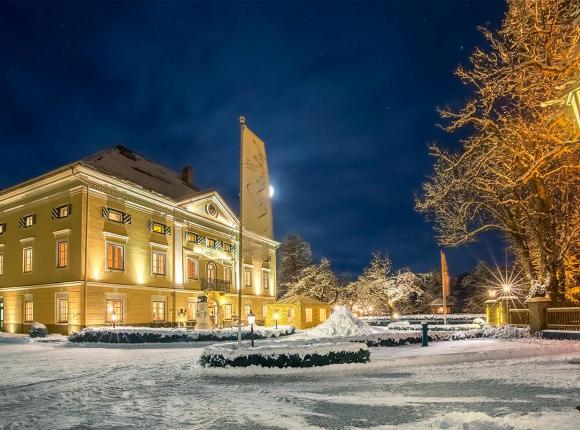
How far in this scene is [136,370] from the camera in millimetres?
14141

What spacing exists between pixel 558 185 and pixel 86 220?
26.0 m

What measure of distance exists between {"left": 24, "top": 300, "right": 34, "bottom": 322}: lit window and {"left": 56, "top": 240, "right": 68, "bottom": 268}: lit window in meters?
3.89

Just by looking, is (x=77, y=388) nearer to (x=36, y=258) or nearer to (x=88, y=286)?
(x=88, y=286)

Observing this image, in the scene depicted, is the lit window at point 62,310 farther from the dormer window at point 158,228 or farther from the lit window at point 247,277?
the lit window at point 247,277

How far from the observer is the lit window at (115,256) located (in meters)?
31.1

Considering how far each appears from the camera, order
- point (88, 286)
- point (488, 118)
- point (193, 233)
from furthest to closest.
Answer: point (193, 233)
point (88, 286)
point (488, 118)

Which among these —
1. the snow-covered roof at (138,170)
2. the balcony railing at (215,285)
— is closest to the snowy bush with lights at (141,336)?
the snow-covered roof at (138,170)

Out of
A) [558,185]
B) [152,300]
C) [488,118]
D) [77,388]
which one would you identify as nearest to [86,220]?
[152,300]

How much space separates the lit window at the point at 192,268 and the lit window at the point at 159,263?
10.4 feet

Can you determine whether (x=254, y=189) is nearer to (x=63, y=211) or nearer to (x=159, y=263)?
(x=63, y=211)

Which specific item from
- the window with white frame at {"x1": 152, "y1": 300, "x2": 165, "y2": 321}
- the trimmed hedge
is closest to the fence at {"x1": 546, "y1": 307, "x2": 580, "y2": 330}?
the trimmed hedge

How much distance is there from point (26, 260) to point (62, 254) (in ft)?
14.4

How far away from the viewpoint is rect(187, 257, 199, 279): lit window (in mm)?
39456

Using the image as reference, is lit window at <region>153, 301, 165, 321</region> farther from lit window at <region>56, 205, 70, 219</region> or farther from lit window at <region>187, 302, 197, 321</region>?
lit window at <region>56, 205, 70, 219</region>
